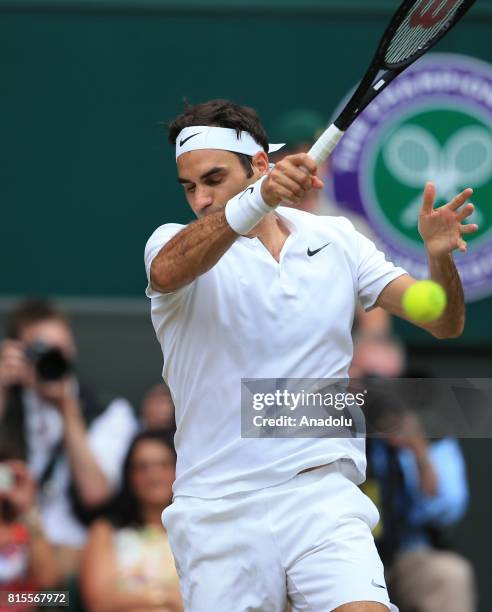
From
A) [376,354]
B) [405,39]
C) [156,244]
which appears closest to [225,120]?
[156,244]

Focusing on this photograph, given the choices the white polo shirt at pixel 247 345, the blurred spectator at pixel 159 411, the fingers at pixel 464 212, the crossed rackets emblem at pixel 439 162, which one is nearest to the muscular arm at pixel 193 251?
the white polo shirt at pixel 247 345

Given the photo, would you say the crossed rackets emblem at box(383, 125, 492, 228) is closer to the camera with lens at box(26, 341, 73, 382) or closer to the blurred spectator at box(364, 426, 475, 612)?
the blurred spectator at box(364, 426, 475, 612)

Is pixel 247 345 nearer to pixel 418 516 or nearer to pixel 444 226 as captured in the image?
pixel 444 226

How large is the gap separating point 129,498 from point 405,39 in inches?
109

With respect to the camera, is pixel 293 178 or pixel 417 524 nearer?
pixel 293 178

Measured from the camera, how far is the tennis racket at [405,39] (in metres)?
3.95

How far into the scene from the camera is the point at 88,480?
6281 millimetres

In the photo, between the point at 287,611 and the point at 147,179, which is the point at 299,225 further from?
the point at 147,179

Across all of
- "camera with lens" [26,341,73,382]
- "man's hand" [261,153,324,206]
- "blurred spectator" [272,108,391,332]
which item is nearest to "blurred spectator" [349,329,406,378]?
"blurred spectator" [272,108,391,332]

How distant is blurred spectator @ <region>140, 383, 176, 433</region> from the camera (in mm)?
6500

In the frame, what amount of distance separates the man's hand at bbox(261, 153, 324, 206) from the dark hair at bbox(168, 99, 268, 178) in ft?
1.86

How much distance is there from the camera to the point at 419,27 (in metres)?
4.21

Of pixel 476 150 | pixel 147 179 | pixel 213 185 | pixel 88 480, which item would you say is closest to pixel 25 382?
pixel 88 480

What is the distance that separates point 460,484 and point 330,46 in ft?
9.24
